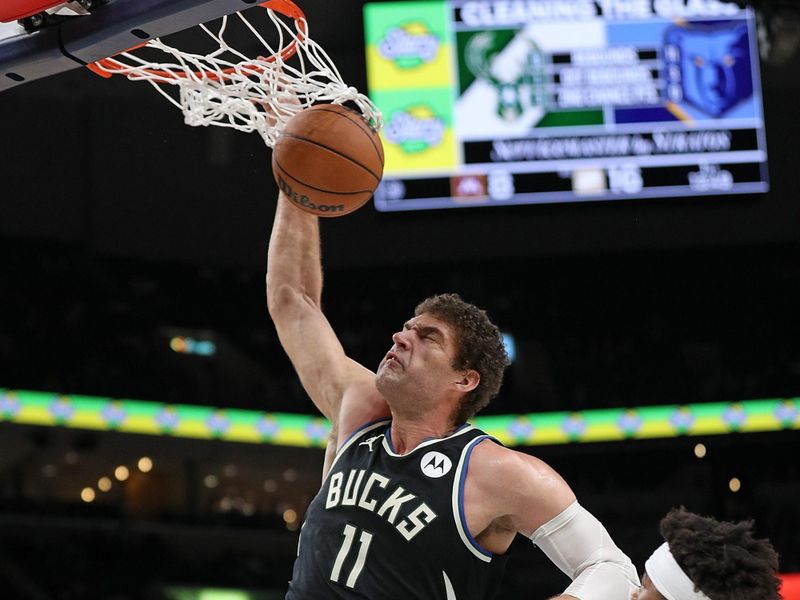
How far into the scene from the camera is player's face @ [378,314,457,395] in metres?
3.02

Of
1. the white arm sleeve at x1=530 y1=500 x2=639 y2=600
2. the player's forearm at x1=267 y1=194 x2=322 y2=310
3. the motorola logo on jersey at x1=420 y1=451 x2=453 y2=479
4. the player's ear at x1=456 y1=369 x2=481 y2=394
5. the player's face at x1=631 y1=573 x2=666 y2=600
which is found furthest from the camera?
the player's forearm at x1=267 y1=194 x2=322 y2=310

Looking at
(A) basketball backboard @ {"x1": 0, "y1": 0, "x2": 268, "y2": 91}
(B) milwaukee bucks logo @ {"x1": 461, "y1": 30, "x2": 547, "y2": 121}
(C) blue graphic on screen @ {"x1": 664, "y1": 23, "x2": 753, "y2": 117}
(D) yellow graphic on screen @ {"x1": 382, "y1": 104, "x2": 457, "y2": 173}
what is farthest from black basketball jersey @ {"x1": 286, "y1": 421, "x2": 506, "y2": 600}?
(C) blue graphic on screen @ {"x1": 664, "y1": 23, "x2": 753, "y2": 117}

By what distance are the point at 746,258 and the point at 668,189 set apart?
1.62m

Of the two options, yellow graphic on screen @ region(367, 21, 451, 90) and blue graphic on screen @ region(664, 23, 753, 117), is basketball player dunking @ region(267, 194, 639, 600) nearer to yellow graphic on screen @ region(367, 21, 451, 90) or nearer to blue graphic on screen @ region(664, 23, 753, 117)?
yellow graphic on screen @ region(367, 21, 451, 90)

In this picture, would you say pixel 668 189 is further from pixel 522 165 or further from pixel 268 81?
pixel 268 81

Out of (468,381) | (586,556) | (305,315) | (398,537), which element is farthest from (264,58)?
(586,556)

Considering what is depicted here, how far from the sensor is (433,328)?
312 centimetres

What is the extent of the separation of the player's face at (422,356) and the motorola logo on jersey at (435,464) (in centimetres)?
18

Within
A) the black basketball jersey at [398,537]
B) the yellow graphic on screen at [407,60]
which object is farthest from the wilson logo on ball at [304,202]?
the yellow graphic on screen at [407,60]

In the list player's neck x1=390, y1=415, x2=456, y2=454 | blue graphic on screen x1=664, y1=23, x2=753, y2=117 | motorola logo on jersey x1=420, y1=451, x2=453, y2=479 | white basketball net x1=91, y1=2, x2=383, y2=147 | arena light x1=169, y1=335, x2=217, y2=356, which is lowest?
motorola logo on jersey x1=420, y1=451, x2=453, y2=479

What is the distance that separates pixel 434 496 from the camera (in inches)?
112

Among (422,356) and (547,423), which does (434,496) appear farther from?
(547,423)

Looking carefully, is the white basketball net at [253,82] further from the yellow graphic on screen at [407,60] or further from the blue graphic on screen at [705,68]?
the blue graphic on screen at [705,68]

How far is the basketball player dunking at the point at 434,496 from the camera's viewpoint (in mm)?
2744
